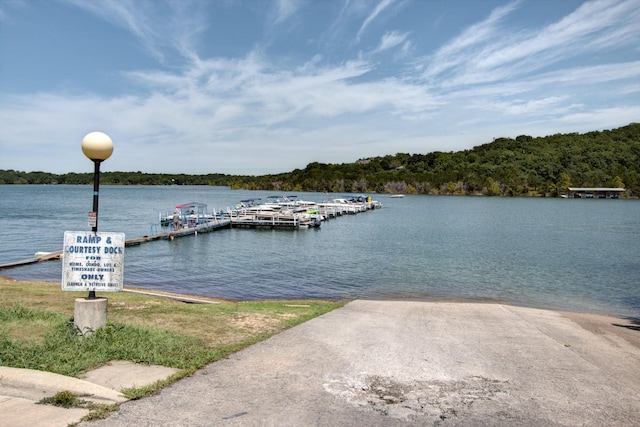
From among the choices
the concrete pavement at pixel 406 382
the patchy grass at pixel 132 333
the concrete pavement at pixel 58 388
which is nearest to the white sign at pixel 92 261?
the patchy grass at pixel 132 333

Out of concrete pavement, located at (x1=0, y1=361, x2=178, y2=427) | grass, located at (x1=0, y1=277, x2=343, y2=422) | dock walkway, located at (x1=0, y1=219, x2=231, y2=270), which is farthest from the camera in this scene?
dock walkway, located at (x1=0, y1=219, x2=231, y2=270)

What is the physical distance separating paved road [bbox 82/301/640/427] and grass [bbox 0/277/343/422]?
545 mm

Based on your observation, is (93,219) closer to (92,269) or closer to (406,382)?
(92,269)

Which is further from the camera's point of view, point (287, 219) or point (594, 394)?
point (287, 219)

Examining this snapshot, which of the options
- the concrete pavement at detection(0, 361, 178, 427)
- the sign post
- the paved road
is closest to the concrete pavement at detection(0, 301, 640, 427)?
the paved road

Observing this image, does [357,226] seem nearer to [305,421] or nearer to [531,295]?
[531,295]

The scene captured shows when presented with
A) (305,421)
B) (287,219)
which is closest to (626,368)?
(305,421)

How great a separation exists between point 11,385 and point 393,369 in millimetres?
5499

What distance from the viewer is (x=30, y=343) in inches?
307

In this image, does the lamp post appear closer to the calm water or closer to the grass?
the grass

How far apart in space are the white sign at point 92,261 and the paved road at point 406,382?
2.81 meters

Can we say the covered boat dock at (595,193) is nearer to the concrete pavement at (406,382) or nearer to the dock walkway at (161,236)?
the dock walkway at (161,236)

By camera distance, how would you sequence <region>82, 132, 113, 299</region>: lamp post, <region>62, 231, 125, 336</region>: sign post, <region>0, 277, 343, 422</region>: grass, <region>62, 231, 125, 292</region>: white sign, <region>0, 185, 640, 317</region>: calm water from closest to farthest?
<region>0, 277, 343, 422</region>: grass, <region>62, 231, 125, 336</region>: sign post, <region>62, 231, 125, 292</region>: white sign, <region>82, 132, 113, 299</region>: lamp post, <region>0, 185, 640, 317</region>: calm water

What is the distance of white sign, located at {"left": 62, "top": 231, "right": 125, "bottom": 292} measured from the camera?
8.63 metres
